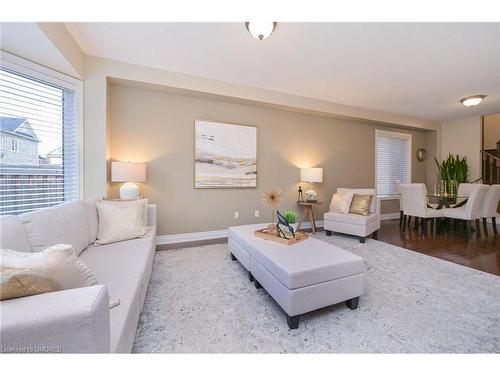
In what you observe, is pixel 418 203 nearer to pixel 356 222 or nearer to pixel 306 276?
pixel 356 222

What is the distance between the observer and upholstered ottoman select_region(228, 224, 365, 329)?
1.49 meters

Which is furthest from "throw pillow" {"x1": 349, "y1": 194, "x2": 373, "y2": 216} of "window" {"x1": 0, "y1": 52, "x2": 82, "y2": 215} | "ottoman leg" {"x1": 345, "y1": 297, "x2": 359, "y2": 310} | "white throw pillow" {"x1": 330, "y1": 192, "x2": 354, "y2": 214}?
"window" {"x1": 0, "y1": 52, "x2": 82, "y2": 215}

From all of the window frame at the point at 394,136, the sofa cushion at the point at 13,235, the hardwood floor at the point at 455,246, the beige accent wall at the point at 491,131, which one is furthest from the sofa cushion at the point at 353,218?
the beige accent wall at the point at 491,131

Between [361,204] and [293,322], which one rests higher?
[361,204]

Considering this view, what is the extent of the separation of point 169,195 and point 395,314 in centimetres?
310

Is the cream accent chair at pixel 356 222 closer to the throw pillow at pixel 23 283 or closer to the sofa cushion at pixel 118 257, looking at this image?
the sofa cushion at pixel 118 257

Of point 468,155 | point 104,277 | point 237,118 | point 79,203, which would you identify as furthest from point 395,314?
point 468,155

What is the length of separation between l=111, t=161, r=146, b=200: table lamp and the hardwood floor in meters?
3.91

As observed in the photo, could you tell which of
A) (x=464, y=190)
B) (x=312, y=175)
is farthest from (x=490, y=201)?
(x=312, y=175)

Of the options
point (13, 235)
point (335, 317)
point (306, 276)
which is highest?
point (13, 235)

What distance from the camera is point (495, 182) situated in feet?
17.6

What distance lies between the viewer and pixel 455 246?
3.22 meters

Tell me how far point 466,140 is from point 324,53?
537 centimetres

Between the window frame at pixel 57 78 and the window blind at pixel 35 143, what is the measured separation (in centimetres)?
3
